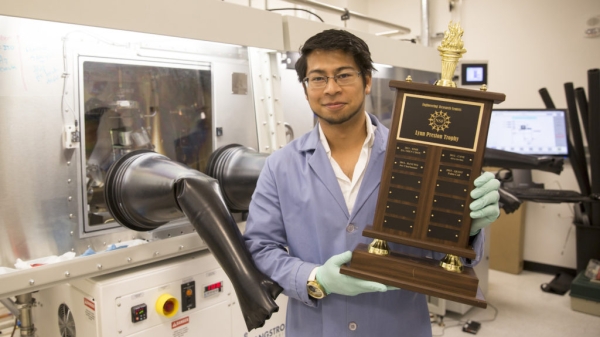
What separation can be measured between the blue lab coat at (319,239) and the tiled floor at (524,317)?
197 cm

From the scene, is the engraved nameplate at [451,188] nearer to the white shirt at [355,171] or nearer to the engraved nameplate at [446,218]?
the engraved nameplate at [446,218]

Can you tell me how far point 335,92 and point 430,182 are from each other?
344 mm

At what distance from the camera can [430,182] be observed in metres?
1.14

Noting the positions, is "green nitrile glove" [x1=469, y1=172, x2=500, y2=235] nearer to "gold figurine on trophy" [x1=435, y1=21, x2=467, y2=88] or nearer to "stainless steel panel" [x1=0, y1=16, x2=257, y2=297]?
"gold figurine on trophy" [x1=435, y1=21, x2=467, y2=88]

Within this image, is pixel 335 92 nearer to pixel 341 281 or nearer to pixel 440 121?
pixel 440 121

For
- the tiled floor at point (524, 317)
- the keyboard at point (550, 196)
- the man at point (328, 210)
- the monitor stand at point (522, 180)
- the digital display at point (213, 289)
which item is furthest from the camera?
the monitor stand at point (522, 180)

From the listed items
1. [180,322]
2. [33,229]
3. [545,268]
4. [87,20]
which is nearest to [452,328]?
[545,268]

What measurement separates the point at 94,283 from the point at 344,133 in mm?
978

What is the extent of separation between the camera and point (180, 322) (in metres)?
1.70

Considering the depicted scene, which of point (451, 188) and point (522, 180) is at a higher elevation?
point (451, 188)

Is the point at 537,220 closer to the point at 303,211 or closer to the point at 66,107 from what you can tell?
the point at 303,211

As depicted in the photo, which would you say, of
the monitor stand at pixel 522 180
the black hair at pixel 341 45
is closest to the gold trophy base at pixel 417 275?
the black hair at pixel 341 45

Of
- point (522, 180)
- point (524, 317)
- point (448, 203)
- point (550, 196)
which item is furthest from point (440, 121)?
point (522, 180)

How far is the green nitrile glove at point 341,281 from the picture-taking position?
1.10 m
